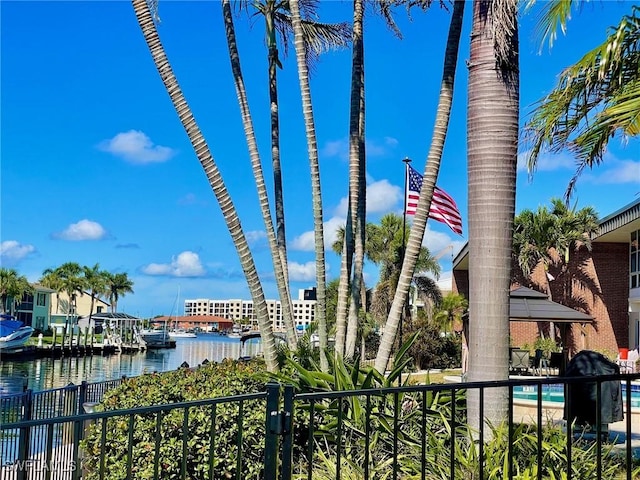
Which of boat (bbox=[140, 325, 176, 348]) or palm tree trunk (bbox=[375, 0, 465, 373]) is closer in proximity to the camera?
palm tree trunk (bbox=[375, 0, 465, 373])

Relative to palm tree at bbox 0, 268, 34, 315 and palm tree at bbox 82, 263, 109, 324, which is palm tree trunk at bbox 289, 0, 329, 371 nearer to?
palm tree at bbox 0, 268, 34, 315

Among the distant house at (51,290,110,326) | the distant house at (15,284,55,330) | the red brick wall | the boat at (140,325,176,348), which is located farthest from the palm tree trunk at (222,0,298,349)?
the distant house at (51,290,110,326)

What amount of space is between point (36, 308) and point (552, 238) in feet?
209

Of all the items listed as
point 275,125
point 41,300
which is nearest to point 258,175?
point 275,125

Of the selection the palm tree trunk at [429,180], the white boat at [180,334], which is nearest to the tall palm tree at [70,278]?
the white boat at [180,334]

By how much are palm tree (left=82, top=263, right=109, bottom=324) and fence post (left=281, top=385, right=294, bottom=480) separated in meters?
88.4

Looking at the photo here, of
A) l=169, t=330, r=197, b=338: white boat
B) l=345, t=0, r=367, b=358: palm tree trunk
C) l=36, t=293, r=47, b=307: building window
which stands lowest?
l=169, t=330, r=197, b=338: white boat

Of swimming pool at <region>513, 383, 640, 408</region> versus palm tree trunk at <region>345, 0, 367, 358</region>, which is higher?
palm tree trunk at <region>345, 0, 367, 358</region>

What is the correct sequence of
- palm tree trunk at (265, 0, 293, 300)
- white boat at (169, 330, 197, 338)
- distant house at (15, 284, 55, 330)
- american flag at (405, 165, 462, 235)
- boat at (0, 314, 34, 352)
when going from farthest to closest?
white boat at (169, 330, 197, 338), distant house at (15, 284, 55, 330), boat at (0, 314, 34, 352), american flag at (405, 165, 462, 235), palm tree trunk at (265, 0, 293, 300)

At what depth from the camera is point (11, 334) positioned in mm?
54625

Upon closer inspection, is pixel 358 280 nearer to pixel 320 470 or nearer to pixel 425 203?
pixel 425 203

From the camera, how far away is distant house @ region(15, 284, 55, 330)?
244 ft

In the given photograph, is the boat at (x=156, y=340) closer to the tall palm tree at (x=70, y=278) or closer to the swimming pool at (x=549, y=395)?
the tall palm tree at (x=70, y=278)

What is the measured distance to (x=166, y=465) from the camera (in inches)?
239
